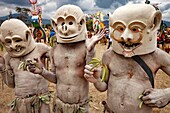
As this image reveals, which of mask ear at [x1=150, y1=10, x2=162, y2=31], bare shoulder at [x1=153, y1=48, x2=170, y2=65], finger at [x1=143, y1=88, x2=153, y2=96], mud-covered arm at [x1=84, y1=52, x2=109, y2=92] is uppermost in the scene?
mask ear at [x1=150, y1=10, x2=162, y2=31]

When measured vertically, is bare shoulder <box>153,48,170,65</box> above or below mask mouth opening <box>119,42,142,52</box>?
below

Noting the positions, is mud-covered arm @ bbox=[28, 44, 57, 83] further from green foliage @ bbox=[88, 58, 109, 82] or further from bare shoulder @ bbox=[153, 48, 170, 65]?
bare shoulder @ bbox=[153, 48, 170, 65]

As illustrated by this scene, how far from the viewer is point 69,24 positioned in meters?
2.29

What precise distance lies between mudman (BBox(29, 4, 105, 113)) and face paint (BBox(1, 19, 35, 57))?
39 centimetres

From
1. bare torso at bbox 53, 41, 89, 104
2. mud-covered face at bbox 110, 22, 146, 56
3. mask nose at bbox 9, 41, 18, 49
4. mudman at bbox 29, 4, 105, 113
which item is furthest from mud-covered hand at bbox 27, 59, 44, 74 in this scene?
mud-covered face at bbox 110, 22, 146, 56

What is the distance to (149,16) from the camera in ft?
5.68

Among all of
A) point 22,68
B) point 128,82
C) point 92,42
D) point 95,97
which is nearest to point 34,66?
point 22,68

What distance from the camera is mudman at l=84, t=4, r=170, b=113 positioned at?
175cm

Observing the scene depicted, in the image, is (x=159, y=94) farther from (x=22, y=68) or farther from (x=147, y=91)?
(x=22, y=68)

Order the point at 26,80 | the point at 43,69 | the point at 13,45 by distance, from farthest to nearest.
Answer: the point at 26,80 → the point at 13,45 → the point at 43,69

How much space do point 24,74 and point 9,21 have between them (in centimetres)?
65

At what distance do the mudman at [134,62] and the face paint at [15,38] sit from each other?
1.10 m

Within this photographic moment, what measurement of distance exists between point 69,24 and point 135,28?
2.57 feet

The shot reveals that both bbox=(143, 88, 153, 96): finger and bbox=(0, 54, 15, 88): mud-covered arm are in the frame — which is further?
bbox=(0, 54, 15, 88): mud-covered arm
